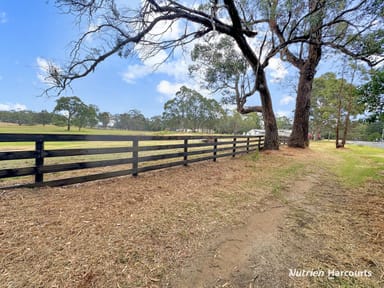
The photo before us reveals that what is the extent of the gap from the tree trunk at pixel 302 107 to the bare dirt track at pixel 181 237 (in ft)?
32.5

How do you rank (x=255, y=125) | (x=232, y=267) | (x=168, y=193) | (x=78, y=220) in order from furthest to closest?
(x=255, y=125) → (x=168, y=193) → (x=78, y=220) → (x=232, y=267)

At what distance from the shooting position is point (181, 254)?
6.42ft

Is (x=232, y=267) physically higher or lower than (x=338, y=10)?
lower

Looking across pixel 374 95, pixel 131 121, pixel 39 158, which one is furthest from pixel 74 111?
pixel 374 95

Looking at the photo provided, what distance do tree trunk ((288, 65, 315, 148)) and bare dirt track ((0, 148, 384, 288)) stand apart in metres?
9.91

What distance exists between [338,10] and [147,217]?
30.9 ft

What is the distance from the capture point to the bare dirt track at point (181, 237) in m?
1.66

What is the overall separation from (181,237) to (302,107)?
44.0ft

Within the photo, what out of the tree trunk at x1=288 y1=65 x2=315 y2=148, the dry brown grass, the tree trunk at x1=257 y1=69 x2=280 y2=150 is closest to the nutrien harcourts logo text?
the dry brown grass

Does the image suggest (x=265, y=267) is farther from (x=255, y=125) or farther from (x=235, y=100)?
(x=255, y=125)

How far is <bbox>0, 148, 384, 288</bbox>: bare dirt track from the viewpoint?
5.43 ft

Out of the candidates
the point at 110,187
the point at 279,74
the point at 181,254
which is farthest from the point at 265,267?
the point at 279,74

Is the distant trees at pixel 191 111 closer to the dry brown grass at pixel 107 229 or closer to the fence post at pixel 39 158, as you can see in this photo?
the fence post at pixel 39 158

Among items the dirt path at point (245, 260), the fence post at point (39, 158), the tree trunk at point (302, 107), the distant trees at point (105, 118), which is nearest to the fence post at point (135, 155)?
the fence post at point (39, 158)
